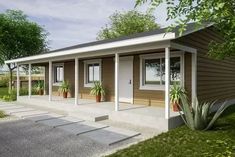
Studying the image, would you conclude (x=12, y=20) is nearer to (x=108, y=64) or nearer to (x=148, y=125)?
(x=108, y=64)

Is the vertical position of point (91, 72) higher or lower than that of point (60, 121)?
higher

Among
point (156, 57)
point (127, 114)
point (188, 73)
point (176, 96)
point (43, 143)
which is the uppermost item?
point (156, 57)

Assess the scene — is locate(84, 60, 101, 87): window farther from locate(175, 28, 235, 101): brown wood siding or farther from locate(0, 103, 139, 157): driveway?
locate(175, 28, 235, 101): brown wood siding

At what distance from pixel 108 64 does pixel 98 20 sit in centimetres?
3377

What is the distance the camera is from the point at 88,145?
5.96 meters

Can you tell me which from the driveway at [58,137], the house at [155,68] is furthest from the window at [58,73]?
the driveway at [58,137]

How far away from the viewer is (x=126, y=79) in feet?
38.5

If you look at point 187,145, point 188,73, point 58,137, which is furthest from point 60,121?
point 188,73

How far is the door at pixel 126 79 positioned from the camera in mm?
11508

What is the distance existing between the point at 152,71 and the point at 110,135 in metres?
4.63

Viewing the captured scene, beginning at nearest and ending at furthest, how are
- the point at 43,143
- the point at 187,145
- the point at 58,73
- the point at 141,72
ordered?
the point at 187,145 < the point at 43,143 < the point at 141,72 < the point at 58,73

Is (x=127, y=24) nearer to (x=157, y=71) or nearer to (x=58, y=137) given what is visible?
(x=157, y=71)

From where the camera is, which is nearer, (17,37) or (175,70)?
(175,70)

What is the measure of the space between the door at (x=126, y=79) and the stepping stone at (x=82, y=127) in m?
3.62
